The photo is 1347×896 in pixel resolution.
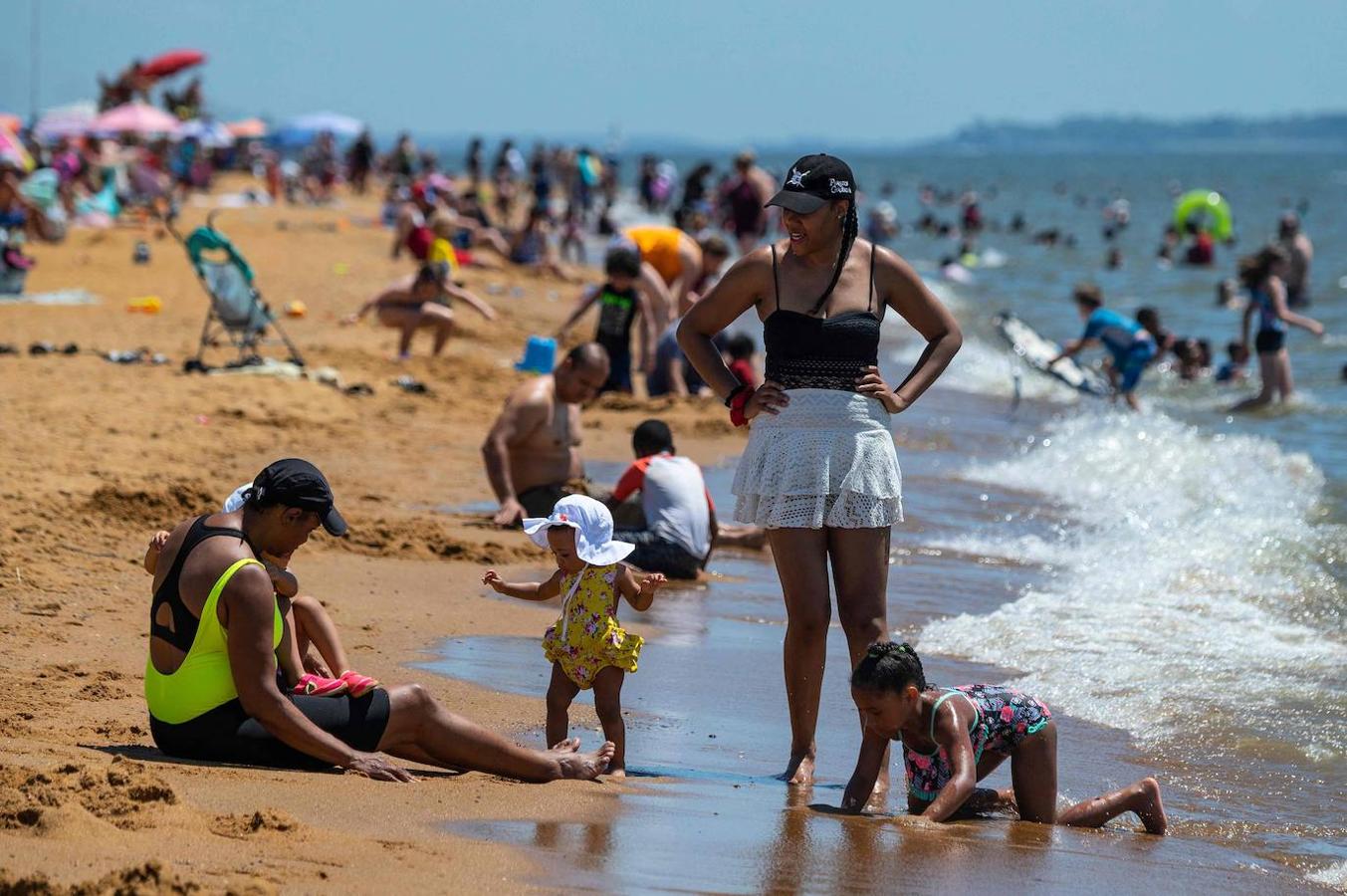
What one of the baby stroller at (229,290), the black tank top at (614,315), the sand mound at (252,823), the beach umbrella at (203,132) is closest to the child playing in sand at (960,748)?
the sand mound at (252,823)

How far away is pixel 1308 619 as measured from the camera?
8.00 meters

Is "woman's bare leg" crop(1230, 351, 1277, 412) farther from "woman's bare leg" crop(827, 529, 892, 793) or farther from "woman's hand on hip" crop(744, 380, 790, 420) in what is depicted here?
"woman's hand on hip" crop(744, 380, 790, 420)

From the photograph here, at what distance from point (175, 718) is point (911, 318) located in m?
2.29

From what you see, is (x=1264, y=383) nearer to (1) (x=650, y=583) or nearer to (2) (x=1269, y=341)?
(2) (x=1269, y=341)

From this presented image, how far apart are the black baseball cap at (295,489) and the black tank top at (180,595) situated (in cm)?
13

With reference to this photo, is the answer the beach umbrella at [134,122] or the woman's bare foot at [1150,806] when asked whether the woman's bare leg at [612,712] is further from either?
the beach umbrella at [134,122]

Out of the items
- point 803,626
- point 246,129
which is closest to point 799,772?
point 803,626

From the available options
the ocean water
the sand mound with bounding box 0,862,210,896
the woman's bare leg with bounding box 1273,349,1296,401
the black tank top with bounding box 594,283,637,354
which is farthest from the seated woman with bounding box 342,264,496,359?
the sand mound with bounding box 0,862,210,896

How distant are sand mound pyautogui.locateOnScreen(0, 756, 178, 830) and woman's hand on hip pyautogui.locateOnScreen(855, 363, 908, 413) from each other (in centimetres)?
211

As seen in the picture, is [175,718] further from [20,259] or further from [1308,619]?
[20,259]

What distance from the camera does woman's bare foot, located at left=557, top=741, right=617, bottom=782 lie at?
4.65m

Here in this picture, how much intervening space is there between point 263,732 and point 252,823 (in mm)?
615

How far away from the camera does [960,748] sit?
4.52m

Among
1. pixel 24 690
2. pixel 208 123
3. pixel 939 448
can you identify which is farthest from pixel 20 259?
pixel 208 123
